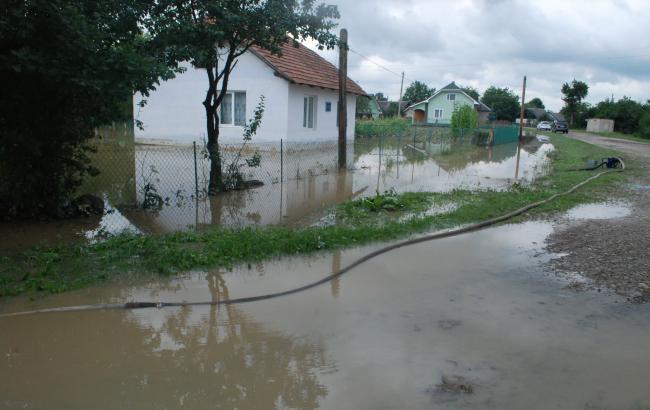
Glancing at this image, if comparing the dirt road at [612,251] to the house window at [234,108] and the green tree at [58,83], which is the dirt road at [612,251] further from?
the house window at [234,108]

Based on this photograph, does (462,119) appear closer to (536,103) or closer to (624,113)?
(624,113)

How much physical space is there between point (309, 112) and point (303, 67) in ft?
7.04

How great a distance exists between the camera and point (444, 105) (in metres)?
71.7

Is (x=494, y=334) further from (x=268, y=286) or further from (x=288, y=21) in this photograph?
(x=288, y=21)

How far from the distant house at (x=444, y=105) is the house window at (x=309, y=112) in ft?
152

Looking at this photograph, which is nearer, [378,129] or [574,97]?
[378,129]

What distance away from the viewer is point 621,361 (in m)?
4.67

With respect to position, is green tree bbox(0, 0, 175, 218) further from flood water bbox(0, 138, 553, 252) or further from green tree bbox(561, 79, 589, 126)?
green tree bbox(561, 79, 589, 126)

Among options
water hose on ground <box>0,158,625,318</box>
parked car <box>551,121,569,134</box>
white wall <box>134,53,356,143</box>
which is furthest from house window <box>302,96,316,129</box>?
parked car <box>551,121,569,134</box>

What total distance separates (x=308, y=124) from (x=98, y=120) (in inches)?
690

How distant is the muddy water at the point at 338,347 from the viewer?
4.05 metres

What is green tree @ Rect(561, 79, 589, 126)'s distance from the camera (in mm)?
80875

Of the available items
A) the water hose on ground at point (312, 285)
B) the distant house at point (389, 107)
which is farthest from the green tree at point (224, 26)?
the distant house at point (389, 107)

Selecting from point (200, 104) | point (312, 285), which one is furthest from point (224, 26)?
point (200, 104)
